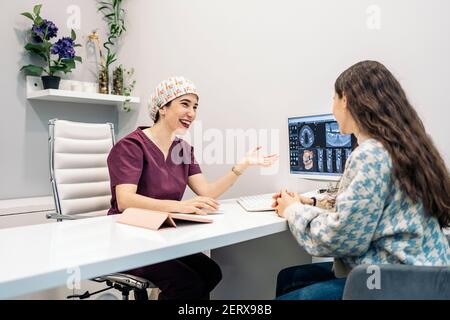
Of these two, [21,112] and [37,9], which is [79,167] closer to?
[21,112]

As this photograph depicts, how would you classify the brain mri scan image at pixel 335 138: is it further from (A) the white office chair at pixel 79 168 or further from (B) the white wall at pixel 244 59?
(A) the white office chair at pixel 79 168

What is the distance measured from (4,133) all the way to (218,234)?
213 cm

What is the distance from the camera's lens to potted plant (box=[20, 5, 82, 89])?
2.49 m

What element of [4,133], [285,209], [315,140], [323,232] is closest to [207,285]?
[285,209]

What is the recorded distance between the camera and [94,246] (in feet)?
2.84

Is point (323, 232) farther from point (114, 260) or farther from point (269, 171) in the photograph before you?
point (269, 171)

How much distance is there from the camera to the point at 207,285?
141 cm

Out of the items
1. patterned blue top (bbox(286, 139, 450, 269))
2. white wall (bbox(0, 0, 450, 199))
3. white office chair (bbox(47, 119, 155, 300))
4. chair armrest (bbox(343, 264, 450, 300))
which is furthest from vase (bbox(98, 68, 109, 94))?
chair armrest (bbox(343, 264, 450, 300))

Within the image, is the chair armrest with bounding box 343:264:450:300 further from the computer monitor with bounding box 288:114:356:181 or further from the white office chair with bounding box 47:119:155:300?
the white office chair with bounding box 47:119:155:300

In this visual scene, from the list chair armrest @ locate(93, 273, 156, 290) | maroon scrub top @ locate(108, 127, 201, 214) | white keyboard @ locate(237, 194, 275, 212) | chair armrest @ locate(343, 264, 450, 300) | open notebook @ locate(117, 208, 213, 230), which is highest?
maroon scrub top @ locate(108, 127, 201, 214)

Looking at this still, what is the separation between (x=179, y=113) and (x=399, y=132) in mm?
944

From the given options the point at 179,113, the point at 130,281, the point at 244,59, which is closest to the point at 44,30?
the point at 244,59

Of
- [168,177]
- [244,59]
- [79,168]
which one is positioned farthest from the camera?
[244,59]

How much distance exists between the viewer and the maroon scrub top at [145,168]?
57.2 inches
